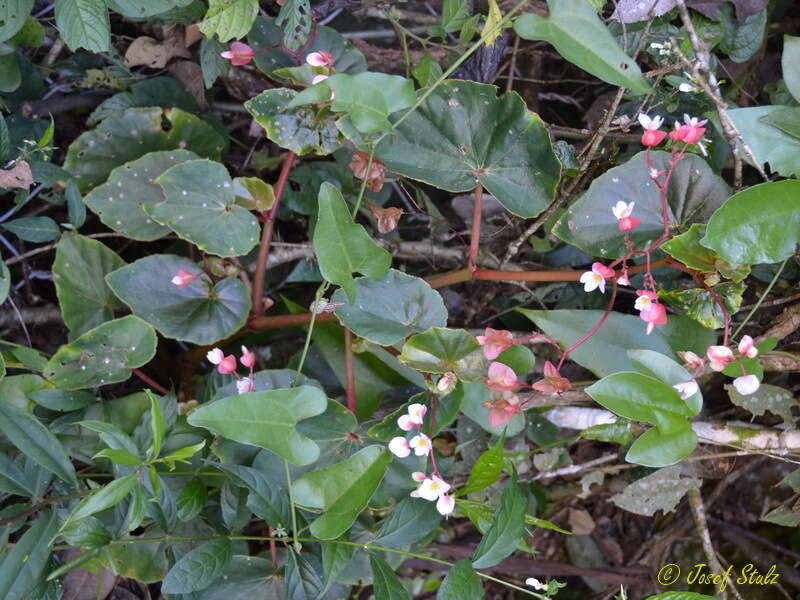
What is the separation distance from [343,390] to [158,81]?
0.71 meters

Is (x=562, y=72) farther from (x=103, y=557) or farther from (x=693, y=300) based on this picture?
(x=103, y=557)

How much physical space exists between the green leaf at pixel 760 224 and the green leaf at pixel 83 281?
974mm

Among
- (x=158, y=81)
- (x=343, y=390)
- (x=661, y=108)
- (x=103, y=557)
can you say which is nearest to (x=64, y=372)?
(x=103, y=557)

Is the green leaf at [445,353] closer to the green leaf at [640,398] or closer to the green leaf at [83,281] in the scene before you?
the green leaf at [640,398]

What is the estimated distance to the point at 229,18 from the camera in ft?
3.57

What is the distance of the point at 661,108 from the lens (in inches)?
47.7

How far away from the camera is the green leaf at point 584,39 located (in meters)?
0.78

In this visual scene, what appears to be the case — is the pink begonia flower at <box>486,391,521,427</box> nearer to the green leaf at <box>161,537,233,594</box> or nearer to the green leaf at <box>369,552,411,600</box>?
the green leaf at <box>369,552,411,600</box>

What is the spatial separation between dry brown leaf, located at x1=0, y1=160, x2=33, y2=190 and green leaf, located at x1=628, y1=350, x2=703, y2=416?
102cm

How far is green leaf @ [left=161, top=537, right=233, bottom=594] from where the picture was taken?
3.08ft

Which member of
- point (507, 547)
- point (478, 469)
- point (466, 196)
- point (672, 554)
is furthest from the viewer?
point (672, 554)

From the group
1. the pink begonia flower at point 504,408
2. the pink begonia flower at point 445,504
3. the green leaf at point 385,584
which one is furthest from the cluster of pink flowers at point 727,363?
the green leaf at point 385,584

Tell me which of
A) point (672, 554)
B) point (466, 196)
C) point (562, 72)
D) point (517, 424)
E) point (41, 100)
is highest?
point (562, 72)

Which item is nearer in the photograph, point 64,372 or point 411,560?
point 64,372
